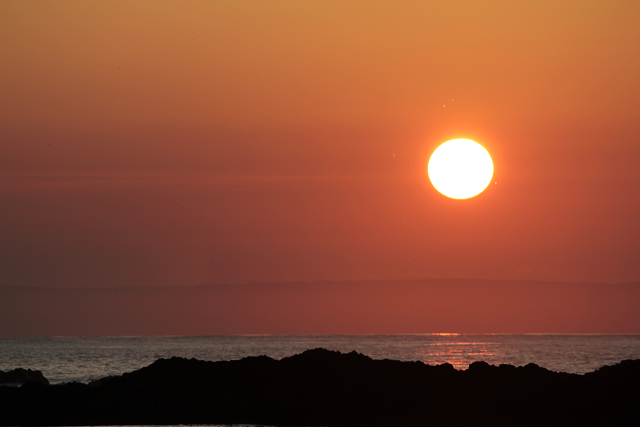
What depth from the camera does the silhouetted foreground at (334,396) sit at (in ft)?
101

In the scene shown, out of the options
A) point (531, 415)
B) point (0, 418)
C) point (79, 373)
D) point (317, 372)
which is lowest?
point (0, 418)

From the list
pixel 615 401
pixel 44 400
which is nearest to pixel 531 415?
pixel 615 401

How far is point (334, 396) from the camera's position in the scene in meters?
34.2

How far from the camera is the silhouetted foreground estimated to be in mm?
30875

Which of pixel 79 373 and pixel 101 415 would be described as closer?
pixel 101 415

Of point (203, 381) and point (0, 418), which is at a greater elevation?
point (203, 381)

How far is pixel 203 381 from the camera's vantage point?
122 ft

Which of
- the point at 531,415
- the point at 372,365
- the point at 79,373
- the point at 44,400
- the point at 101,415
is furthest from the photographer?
the point at 79,373

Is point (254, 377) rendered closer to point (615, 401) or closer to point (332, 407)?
point (332, 407)

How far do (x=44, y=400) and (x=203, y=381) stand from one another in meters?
8.03

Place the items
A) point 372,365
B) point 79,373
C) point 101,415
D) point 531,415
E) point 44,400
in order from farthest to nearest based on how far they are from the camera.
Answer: point 79,373 → point 372,365 → point 44,400 → point 101,415 → point 531,415

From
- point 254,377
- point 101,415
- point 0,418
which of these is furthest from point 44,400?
point 254,377

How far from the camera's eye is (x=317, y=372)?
123 ft

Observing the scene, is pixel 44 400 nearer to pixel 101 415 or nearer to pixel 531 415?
pixel 101 415
